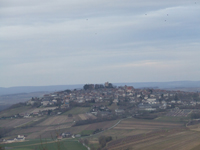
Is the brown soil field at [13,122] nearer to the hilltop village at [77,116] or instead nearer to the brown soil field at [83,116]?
the hilltop village at [77,116]

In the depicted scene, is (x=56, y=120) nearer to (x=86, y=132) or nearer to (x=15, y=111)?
(x=86, y=132)

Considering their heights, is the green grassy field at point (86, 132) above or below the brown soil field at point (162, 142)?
below

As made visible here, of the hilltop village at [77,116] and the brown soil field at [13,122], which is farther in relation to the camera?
the brown soil field at [13,122]

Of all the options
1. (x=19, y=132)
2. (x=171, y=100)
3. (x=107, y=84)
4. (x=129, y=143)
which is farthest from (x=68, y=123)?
(x=107, y=84)

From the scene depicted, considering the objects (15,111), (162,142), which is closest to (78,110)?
(15,111)

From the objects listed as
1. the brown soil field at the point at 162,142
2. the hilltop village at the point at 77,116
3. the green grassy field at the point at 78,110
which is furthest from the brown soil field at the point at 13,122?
the brown soil field at the point at 162,142

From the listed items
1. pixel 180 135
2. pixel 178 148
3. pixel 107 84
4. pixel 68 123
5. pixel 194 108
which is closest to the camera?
pixel 178 148

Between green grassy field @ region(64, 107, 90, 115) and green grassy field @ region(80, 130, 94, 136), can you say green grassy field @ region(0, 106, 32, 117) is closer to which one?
green grassy field @ region(64, 107, 90, 115)

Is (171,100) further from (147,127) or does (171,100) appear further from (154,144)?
(154,144)

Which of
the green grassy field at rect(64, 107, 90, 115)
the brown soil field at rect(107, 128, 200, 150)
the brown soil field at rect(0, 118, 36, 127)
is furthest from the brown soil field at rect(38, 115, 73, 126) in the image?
the brown soil field at rect(107, 128, 200, 150)

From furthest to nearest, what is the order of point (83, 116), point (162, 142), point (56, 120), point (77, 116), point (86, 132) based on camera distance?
point (77, 116) < point (83, 116) < point (56, 120) < point (86, 132) < point (162, 142)

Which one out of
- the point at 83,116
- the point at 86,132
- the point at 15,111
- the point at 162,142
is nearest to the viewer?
the point at 162,142
